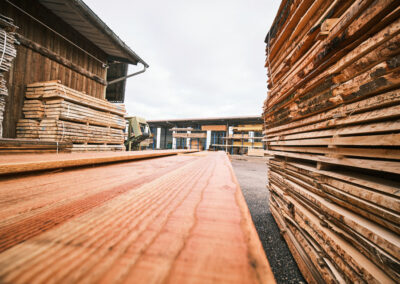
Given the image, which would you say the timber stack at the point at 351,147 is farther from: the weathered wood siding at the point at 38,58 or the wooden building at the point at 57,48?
the weathered wood siding at the point at 38,58

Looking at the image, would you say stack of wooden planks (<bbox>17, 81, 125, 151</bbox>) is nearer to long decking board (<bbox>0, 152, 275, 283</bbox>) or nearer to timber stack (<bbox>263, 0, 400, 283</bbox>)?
long decking board (<bbox>0, 152, 275, 283</bbox>)

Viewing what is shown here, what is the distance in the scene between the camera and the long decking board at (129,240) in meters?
0.22

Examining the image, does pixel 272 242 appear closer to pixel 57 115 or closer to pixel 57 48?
pixel 57 115

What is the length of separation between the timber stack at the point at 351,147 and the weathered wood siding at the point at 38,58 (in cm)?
632

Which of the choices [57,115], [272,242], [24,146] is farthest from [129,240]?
[57,115]

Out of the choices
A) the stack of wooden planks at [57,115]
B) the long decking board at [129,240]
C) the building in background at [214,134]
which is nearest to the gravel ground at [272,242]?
the long decking board at [129,240]

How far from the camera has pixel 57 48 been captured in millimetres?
4895

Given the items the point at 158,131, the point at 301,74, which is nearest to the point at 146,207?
the point at 301,74

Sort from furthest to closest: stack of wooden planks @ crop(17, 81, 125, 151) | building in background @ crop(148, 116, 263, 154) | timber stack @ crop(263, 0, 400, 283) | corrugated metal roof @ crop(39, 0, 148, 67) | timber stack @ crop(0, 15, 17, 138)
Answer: building in background @ crop(148, 116, 263, 154) < corrugated metal roof @ crop(39, 0, 148, 67) < stack of wooden planks @ crop(17, 81, 125, 151) < timber stack @ crop(0, 15, 17, 138) < timber stack @ crop(263, 0, 400, 283)

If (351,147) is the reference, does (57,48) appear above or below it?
above

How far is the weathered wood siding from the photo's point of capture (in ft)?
12.8

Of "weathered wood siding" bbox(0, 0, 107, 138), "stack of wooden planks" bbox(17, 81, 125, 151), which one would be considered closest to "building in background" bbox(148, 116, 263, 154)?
"weathered wood siding" bbox(0, 0, 107, 138)

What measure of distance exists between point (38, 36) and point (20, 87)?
1613 mm

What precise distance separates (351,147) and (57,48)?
741 centimetres
